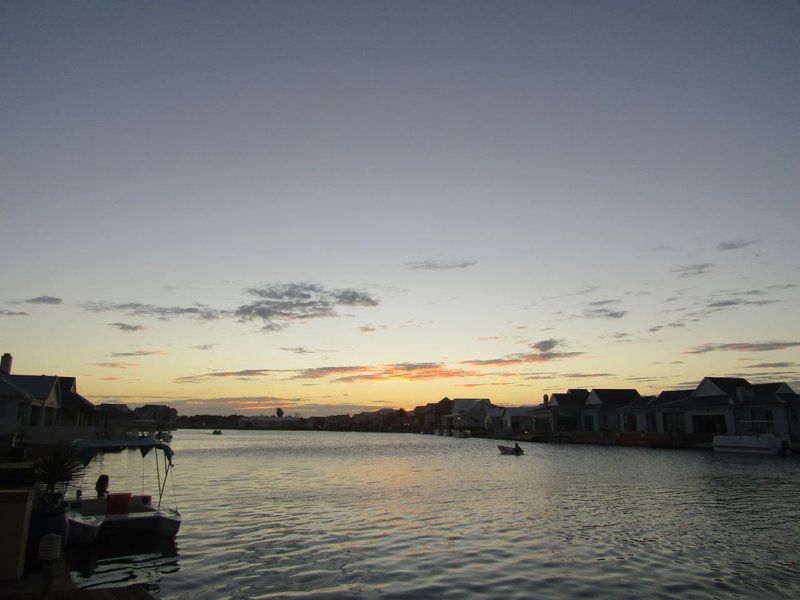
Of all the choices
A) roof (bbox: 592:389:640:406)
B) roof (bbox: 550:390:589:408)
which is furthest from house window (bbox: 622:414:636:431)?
roof (bbox: 550:390:589:408)

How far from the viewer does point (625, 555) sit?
2131cm

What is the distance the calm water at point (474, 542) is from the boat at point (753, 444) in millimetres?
31233

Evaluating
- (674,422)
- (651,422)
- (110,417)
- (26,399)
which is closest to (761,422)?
(674,422)

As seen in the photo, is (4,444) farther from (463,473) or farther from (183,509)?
(463,473)

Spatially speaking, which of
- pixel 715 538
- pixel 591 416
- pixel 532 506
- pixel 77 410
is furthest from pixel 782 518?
pixel 591 416

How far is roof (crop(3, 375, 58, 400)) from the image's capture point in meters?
62.9

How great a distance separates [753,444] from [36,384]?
88590 mm

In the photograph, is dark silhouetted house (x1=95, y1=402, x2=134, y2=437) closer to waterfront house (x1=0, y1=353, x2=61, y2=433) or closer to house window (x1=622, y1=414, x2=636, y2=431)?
waterfront house (x1=0, y1=353, x2=61, y2=433)

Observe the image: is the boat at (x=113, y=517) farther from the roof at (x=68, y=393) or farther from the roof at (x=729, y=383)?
the roof at (x=729, y=383)

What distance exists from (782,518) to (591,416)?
4194 inches

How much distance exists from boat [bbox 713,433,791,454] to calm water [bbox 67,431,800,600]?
3123cm

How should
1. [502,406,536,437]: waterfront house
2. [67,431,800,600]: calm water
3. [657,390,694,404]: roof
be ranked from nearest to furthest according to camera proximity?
1. [67,431,800,600]: calm water
2. [657,390,694,404]: roof
3. [502,406,536,437]: waterfront house

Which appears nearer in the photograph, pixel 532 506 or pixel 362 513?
pixel 362 513

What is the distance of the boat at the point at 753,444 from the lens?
241 feet
